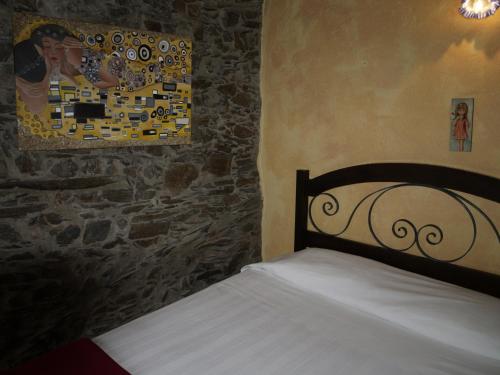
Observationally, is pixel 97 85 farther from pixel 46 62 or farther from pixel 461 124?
pixel 461 124

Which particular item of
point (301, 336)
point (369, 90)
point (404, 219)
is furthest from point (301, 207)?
point (301, 336)

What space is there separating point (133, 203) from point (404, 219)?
5.56ft

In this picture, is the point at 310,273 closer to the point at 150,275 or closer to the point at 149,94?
the point at 150,275

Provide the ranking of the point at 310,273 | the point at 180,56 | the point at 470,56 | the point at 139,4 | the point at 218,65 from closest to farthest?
1. the point at 470,56
2. the point at 310,273
3. the point at 139,4
4. the point at 180,56
5. the point at 218,65

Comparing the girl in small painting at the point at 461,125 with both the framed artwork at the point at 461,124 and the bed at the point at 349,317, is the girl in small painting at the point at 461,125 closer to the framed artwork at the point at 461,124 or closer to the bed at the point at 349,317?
the framed artwork at the point at 461,124

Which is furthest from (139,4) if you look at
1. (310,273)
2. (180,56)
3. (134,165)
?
(310,273)

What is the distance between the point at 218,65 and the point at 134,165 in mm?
980

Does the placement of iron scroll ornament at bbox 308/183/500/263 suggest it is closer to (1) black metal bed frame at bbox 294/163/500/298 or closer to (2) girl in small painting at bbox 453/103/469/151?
(1) black metal bed frame at bbox 294/163/500/298

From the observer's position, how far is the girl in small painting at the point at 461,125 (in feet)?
6.76

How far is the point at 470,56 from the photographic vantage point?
2.03 meters

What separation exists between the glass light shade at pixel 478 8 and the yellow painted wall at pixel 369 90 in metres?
0.06

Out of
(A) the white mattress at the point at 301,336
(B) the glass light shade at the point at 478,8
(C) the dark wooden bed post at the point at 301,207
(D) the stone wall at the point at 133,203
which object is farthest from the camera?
(C) the dark wooden bed post at the point at 301,207

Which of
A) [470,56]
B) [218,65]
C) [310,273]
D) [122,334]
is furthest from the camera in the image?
[218,65]

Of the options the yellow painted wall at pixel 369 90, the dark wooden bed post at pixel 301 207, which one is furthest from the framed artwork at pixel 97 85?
the dark wooden bed post at pixel 301 207
